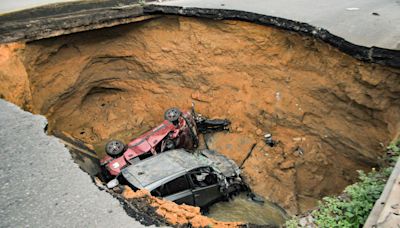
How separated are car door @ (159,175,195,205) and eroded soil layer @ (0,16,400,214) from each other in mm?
2062

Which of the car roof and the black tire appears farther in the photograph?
the black tire

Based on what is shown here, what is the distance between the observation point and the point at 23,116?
203 inches

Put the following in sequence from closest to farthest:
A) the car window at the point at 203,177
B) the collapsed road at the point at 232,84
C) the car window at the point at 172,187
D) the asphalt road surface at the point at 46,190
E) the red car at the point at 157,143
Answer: the asphalt road surface at the point at 46,190 < the car window at the point at 172,187 < the car window at the point at 203,177 < the collapsed road at the point at 232,84 < the red car at the point at 157,143

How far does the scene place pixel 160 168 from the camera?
618 centimetres

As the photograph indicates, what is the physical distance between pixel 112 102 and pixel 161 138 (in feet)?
8.95

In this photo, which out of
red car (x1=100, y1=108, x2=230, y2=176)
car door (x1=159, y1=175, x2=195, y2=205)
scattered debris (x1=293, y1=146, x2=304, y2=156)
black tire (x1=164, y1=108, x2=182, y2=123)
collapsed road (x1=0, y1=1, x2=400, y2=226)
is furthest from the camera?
black tire (x1=164, y1=108, x2=182, y2=123)

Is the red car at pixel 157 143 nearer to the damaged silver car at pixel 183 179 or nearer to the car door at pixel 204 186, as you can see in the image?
the damaged silver car at pixel 183 179

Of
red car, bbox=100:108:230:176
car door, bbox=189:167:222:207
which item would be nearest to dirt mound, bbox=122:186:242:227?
car door, bbox=189:167:222:207

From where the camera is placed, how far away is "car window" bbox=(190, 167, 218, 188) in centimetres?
639

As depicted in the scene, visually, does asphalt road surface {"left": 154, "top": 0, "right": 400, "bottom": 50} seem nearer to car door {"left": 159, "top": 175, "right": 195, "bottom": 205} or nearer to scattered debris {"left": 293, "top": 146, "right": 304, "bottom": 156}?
scattered debris {"left": 293, "top": 146, "right": 304, "bottom": 156}

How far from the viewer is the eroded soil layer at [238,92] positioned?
6738 mm

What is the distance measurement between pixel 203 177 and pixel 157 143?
50.8 inches

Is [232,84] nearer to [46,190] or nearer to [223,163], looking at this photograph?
[223,163]

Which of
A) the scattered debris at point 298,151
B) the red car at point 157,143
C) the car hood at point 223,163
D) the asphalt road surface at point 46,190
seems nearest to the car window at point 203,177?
the car hood at point 223,163
